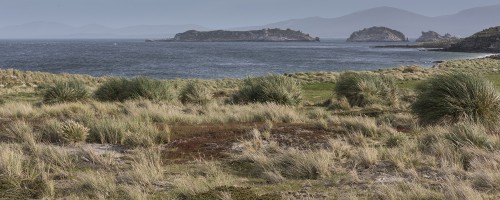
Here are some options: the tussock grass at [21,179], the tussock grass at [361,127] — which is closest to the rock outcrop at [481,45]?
the tussock grass at [361,127]

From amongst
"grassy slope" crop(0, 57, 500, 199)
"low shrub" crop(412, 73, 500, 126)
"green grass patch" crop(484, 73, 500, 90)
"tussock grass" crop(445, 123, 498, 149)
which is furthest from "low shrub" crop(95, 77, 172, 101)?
"green grass patch" crop(484, 73, 500, 90)

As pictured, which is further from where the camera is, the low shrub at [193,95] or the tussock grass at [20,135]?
the low shrub at [193,95]

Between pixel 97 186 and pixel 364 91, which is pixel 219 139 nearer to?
pixel 97 186

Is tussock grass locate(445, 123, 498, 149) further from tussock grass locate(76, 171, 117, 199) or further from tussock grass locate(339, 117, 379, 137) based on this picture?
tussock grass locate(76, 171, 117, 199)

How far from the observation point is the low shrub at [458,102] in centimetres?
1285

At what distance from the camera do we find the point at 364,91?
819 inches

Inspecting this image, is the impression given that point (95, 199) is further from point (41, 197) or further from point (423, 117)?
point (423, 117)

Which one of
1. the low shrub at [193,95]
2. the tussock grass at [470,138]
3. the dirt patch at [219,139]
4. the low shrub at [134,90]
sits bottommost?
the low shrub at [193,95]

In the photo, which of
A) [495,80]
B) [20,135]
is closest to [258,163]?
[20,135]

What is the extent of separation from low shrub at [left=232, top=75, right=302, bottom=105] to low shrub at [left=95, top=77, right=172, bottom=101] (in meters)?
3.43

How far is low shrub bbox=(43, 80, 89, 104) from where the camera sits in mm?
21141

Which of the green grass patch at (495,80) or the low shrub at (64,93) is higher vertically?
the low shrub at (64,93)

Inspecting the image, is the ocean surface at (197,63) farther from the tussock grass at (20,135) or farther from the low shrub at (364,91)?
the tussock grass at (20,135)

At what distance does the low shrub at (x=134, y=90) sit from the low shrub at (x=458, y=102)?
11.9 metres
